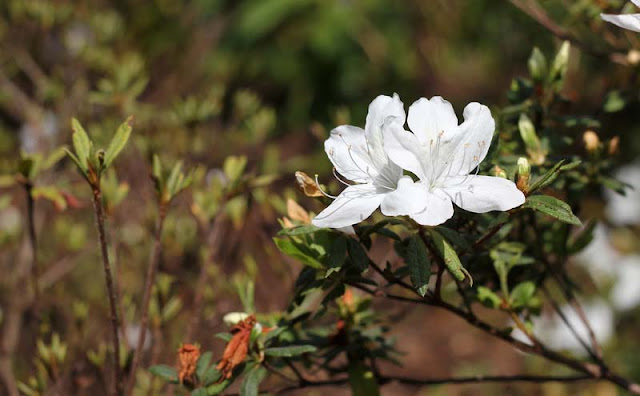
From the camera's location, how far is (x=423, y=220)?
85 cm

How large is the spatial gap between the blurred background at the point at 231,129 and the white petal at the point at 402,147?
450 mm

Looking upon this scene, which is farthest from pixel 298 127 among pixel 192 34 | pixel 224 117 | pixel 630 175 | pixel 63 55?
pixel 630 175

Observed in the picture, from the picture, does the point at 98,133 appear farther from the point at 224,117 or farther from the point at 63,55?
the point at 224,117

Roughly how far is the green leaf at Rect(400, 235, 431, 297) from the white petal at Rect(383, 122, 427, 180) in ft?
0.31

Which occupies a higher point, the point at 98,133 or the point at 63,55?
the point at 63,55

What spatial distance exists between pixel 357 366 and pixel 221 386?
0.28 meters

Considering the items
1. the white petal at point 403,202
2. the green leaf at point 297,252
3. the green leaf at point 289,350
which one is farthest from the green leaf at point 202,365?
the white petal at point 403,202

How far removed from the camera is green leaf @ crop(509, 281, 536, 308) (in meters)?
1.21

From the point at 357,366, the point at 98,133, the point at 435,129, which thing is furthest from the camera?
the point at 98,133

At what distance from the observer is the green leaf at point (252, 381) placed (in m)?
1.04

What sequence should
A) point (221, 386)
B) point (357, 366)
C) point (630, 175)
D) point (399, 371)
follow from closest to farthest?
point (221, 386) → point (357, 366) → point (399, 371) → point (630, 175)

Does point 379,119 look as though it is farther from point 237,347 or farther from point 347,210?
point 237,347

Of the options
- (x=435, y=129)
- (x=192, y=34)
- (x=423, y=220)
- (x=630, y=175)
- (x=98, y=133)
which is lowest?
(x=630, y=175)

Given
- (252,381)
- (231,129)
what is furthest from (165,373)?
(231,129)
